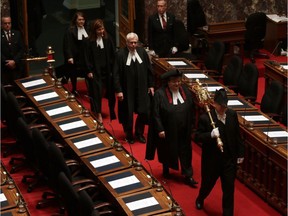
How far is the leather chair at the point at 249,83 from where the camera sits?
13352mm

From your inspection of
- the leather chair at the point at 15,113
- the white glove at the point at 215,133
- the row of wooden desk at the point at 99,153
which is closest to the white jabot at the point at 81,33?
the row of wooden desk at the point at 99,153

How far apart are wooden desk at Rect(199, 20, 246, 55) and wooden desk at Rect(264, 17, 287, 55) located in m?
0.72

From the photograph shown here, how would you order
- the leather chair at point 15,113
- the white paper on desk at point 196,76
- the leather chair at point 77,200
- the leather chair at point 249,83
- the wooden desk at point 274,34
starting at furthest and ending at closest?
the wooden desk at point 274,34 → the white paper on desk at point 196,76 → the leather chair at point 249,83 → the leather chair at point 15,113 → the leather chair at point 77,200

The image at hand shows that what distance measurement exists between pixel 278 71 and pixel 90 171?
14.8 ft

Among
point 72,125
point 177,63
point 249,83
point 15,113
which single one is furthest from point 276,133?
point 15,113

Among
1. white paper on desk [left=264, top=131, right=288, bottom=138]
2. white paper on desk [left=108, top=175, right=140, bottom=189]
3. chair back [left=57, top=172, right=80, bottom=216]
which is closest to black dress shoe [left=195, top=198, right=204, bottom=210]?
white paper on desk [left=108, top=175, right=140, bottom=189]

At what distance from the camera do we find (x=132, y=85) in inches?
516

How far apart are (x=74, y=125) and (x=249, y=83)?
304cm

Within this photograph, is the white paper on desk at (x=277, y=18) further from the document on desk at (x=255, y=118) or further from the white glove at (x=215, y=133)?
the white glove at (x=215, y=133)

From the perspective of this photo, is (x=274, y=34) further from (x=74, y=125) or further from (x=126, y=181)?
(x=126, y=181)

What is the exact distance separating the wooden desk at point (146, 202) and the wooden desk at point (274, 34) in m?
8.28

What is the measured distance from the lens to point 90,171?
425 inches

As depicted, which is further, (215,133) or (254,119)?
(254,119)

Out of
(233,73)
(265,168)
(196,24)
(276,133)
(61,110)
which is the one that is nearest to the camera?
(265,168)
